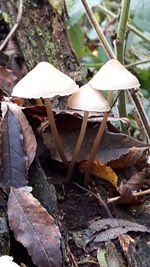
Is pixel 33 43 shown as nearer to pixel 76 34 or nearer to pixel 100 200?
pixel 76 34

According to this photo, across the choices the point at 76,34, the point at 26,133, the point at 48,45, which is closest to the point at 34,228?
the point at 26,133

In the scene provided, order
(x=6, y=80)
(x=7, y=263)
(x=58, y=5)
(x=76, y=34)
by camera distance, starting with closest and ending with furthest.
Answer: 1. (x=7, y=263)
2. (x=6, y=80)
3. (x=58, y=5)
4. (x=76, y=34)

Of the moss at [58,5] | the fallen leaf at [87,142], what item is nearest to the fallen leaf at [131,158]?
the fallen leaf at [87,142]

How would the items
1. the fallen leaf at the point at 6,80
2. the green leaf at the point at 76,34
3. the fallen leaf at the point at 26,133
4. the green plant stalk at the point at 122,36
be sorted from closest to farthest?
the fallen leaf at the point at 26,133 < the fallen leaf at the point at 6,80 < the green plant stalk at the point at 122,36 < the green leaf at the point at 76,34

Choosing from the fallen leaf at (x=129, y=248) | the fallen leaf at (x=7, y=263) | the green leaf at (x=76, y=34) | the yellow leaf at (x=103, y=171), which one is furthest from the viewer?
the green leaf at (x=76, y=34)

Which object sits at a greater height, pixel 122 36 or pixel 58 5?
pixel 58 5

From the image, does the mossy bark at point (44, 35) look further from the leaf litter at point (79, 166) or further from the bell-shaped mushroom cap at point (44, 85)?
the bell-shaped mushroom cap at point (44, 85)

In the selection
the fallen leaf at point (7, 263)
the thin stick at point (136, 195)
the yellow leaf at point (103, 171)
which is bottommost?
the thin stick at point (136, 195)

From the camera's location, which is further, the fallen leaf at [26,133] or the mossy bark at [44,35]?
the mossy bark at [44,35]
